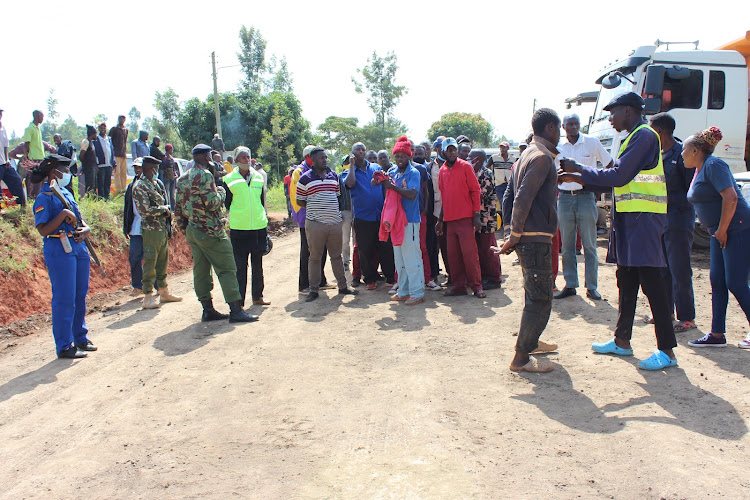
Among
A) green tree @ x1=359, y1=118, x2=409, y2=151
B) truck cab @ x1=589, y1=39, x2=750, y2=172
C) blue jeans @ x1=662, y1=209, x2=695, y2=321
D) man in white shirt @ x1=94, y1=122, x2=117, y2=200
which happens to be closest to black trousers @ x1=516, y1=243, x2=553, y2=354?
blue jeans @ x1=662, y1=209, x2=695, y2=321

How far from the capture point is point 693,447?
3.26 metres

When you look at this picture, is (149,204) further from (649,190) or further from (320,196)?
(649,190)

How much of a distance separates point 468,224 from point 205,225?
332 cm

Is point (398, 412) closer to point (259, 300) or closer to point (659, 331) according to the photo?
point (659, 331)

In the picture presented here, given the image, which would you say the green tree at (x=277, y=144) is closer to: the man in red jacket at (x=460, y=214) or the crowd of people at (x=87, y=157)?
the crowd of people at (x=87, y=157)

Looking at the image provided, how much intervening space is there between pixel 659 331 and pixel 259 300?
203 inches

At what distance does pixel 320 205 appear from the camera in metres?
7.33

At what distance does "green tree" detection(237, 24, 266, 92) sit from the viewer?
45.7m

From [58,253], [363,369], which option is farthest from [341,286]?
[58,253]

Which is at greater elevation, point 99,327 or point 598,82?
point 598,82

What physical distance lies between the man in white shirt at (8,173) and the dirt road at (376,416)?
5.08 m

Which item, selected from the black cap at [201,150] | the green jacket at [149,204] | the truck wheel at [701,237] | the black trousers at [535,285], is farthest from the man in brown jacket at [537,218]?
the truck wheel at [701,237]

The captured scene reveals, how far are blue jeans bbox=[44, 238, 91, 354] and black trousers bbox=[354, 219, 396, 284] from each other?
3639 millimetres

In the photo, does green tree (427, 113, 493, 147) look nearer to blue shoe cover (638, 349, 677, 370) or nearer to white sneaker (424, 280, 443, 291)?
white sneaker (424, 280, 443, 291)
